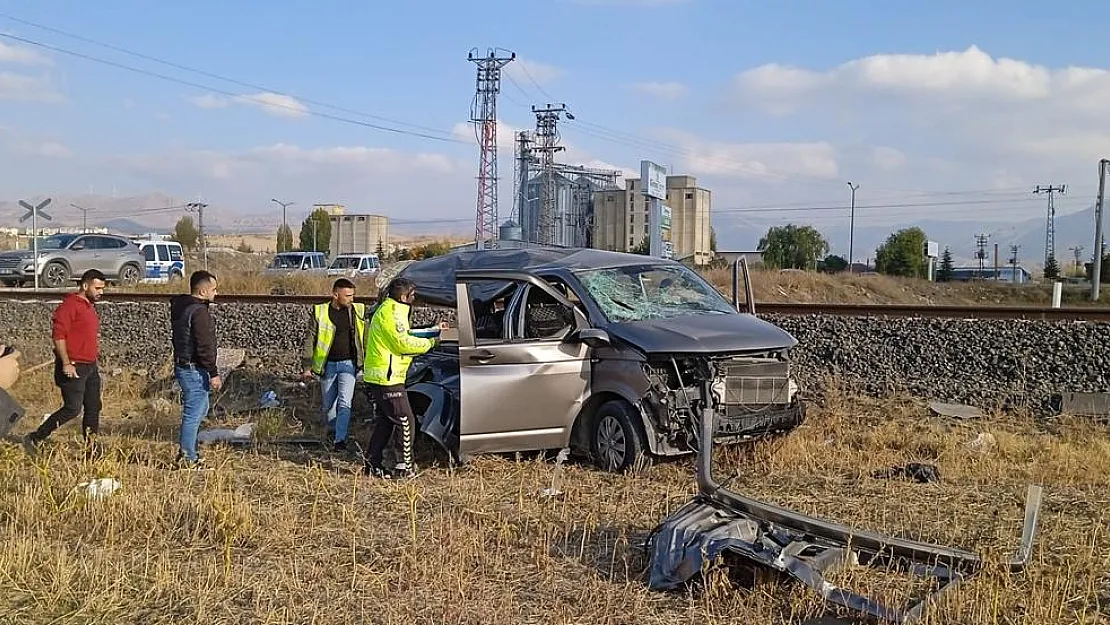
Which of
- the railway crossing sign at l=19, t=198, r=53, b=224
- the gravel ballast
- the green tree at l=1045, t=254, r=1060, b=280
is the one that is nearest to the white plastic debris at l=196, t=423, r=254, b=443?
the gravel ballast

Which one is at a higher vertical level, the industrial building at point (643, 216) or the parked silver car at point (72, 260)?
the industrial building at point (643, 216)

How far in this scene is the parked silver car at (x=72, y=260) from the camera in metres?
26.1

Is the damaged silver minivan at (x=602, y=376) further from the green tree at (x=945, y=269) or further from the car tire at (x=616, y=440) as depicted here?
the green tree at (x=945, y=269)

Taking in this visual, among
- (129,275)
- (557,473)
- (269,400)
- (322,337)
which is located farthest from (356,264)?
(557,473)

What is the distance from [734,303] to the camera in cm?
922

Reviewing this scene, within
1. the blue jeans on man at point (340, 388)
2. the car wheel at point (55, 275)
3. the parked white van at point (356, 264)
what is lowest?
the blue jeans on man at point (340, 388)

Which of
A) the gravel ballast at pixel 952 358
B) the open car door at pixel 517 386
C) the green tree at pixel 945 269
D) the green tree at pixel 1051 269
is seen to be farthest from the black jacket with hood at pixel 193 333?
the green tree at pixel 1051 269

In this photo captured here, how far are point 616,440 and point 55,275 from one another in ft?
80.0

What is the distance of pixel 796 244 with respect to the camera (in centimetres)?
6656

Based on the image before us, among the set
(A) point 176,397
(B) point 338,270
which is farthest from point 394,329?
(B) point 338,270

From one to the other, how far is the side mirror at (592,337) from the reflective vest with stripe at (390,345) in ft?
3.92

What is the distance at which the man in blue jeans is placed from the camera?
791 centimetres

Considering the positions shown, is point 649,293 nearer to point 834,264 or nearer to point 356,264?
point 356,264

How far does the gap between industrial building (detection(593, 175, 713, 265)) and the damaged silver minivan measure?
198 ft
